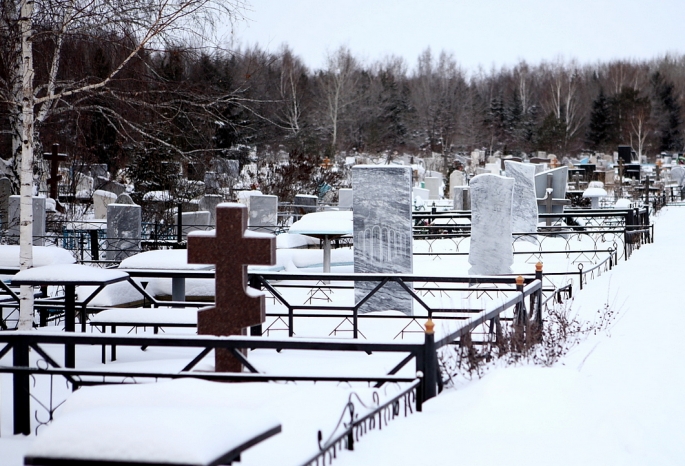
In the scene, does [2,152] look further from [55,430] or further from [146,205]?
[55,430]

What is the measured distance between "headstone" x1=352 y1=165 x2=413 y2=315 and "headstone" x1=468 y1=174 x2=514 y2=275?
308 cm

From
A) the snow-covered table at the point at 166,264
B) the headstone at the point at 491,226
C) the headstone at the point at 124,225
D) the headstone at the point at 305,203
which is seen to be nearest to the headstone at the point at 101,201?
the headstone at the point at 305,203

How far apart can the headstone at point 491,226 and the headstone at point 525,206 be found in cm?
472

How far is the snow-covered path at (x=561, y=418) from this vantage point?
13.6 ft

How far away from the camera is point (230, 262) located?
5.45m

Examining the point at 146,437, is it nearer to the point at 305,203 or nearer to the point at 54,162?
the point at 305,203

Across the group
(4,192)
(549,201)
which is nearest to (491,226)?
(549,201)

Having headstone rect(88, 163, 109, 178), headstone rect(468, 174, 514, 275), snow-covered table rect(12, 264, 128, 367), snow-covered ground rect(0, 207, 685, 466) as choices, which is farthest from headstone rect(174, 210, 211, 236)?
headstone rect(88, 163, 109, 178)

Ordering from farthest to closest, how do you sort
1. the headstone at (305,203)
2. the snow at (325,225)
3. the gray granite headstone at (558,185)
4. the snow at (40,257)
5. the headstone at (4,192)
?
the gray granite headstone at (558,185) < the headstone at (305,203) < the headstone at (4,192) < the snow at (325,225) < the snow at (40,257)

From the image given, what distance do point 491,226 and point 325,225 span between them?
9.16ft

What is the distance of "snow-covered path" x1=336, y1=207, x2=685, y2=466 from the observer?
4.15 m

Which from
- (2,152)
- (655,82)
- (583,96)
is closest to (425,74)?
(583,96)

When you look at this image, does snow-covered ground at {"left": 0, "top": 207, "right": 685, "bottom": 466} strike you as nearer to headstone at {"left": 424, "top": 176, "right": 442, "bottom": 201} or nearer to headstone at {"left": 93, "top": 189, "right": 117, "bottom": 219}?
headstone at {"left": 93, "top": 189, "right": 117, "bottom": 219}

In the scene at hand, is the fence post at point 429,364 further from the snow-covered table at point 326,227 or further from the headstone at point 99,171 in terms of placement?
the headstone at point 99,171
